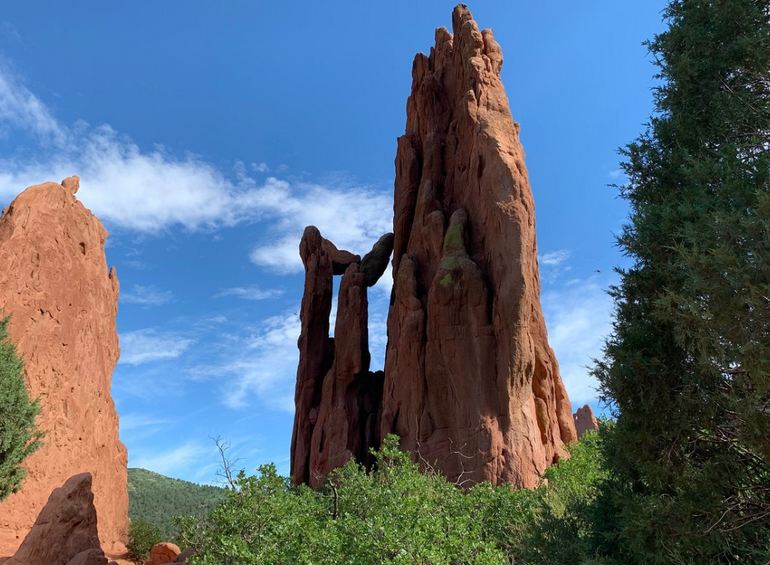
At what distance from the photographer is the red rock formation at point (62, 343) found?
3316cm

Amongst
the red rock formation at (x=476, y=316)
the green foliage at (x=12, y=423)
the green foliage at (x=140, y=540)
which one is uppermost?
the red rock formation at (x=476, y=316)

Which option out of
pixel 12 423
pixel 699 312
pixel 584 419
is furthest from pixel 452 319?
pixel 584 419

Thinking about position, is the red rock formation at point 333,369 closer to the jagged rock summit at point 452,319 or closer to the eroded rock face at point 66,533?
the jagged rock summit at point 452,319

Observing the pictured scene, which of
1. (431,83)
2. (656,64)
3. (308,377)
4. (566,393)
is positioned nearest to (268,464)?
(656,64)

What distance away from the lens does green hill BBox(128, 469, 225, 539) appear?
3219 inches

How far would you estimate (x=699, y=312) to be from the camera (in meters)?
7.45

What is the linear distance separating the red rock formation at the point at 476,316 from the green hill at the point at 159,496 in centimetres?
4720

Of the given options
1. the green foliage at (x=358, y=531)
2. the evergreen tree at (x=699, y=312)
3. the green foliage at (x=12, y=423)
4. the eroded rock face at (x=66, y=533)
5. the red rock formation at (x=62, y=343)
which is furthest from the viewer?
the red rock formation at (x=62, y=343)

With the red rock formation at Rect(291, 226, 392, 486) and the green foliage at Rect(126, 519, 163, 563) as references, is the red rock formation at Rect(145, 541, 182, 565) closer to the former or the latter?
the green foliage at Rect(126, 519, 163, 563)

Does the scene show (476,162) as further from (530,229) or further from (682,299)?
(682,299)

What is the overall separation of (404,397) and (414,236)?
10.2 metres

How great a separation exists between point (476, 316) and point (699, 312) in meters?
22.7

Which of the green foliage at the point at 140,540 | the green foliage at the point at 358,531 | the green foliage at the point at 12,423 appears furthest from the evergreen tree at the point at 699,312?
the green foliage at the point at 140,540

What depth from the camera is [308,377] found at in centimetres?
4047
